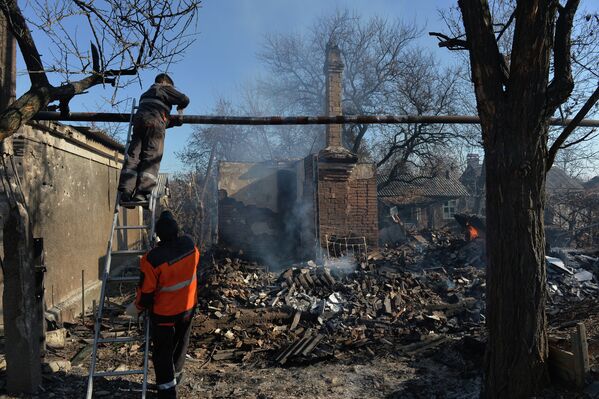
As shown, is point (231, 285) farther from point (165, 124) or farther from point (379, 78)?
point (379, 78)

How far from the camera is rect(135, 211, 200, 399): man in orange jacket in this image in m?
4.38

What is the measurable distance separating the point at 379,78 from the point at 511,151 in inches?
1007

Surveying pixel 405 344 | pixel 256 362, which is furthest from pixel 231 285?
pixel 405 344

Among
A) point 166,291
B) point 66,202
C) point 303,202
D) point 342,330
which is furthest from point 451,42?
point 303,202

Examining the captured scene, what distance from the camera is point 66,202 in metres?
9.28

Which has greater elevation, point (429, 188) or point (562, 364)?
point (429, 188)

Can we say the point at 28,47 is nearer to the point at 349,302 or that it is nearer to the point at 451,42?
the point at 451,42

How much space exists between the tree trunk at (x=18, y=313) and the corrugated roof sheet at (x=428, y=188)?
32.4 metres

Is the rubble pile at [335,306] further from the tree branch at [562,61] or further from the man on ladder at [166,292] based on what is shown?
the tree branch at [562,61]

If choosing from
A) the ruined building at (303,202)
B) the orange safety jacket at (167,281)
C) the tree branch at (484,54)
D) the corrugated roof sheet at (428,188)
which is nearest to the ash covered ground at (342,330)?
the ruined building at (303,202)

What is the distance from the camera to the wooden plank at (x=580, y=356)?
3.92 m

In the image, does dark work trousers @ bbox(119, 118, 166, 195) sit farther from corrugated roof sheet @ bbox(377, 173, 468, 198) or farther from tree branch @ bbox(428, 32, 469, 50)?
corrugated roof sheet @ bbox(377, 173, 468, 198)

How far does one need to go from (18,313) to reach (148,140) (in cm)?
227

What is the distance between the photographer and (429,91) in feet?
88.3
